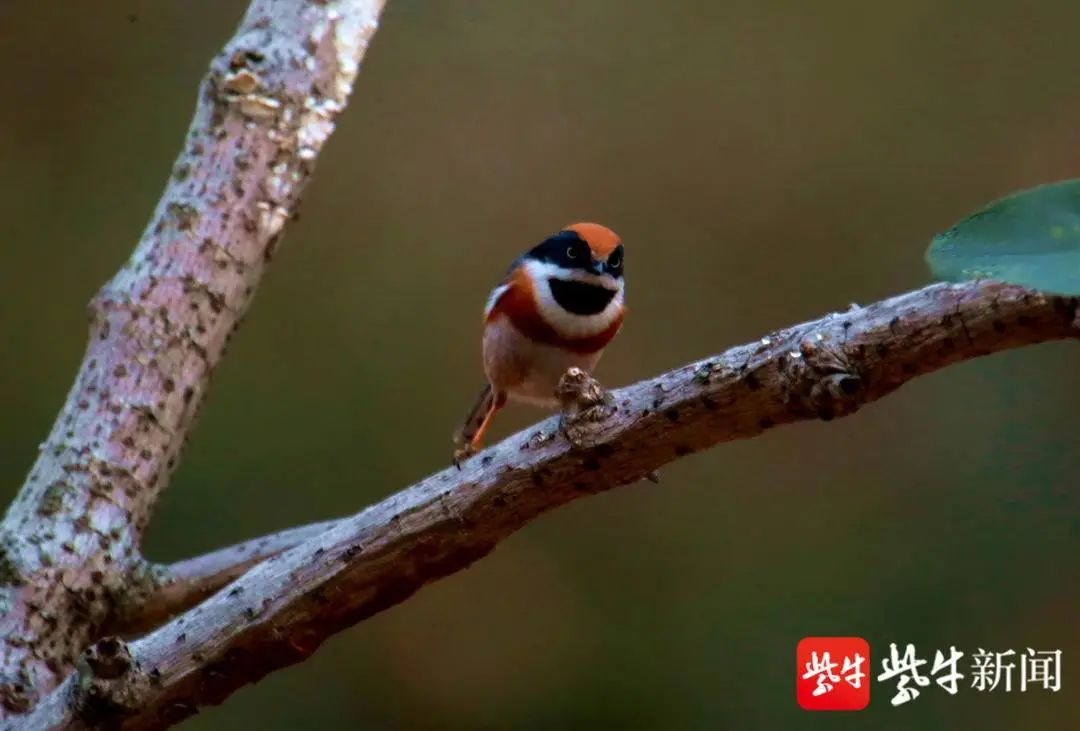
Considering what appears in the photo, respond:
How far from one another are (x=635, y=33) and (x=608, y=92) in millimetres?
181

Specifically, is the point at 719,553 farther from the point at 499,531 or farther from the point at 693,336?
the point at 499,531

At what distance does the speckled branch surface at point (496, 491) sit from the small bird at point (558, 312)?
0.39 meters

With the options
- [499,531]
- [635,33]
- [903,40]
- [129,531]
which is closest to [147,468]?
[129,531]

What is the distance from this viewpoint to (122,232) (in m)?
3.40

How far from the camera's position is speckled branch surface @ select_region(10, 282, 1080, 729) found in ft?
3.66

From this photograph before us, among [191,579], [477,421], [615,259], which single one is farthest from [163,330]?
[615,259]

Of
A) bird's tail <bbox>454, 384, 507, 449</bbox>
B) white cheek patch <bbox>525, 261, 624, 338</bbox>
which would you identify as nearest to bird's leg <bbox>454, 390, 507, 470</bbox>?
bird's tail <bbox>454, 384, 507, 449</bbox>

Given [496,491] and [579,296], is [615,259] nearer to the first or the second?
[579,296]

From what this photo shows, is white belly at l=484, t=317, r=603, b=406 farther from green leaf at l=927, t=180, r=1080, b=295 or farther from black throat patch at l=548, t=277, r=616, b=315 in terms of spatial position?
green leaf at l=927, t=180, r=1080, b=295

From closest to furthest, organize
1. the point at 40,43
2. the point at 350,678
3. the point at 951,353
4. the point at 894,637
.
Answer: the point at 951,353 → the point at 894,637 → the point at 350,678 → the point at 40,43

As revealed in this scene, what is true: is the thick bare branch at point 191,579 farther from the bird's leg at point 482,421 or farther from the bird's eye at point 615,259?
the bird's eye at point 615,259

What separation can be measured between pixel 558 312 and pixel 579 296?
0.13ft

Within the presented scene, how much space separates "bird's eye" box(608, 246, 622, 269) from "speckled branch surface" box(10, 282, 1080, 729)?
19.6 inches

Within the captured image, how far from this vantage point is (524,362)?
1.79m
